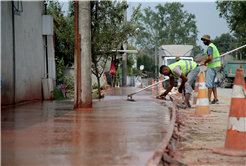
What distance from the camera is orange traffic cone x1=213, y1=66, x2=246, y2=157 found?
3.38 m

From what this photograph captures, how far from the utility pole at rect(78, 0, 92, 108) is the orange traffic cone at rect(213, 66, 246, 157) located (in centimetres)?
359

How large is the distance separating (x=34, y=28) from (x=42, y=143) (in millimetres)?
7334

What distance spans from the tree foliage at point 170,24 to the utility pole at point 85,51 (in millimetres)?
49927

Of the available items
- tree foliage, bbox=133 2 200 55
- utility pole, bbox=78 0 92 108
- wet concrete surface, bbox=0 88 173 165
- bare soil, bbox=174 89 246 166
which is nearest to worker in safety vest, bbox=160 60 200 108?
utility pole, bbox=78 0 92 108

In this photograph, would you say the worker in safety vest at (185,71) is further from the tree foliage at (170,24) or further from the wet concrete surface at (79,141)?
the tree foliage at (170,24)

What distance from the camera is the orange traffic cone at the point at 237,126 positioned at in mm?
3379

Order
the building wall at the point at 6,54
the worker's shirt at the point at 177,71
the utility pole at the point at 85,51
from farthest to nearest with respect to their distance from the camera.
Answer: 1. the worker's shirt at the point at 177,71
2. the building wall at the point at 6,54
3. the utility pole at the point at 85,51

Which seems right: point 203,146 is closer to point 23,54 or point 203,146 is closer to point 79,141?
point 79,141

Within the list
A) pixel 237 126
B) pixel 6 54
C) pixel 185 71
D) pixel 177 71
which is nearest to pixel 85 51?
pixel 6 54

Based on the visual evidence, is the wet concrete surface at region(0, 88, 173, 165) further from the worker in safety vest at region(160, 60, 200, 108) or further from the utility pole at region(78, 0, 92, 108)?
the worker in safety vest at region(160, 60, 200, 108)

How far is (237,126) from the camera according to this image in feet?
11.7

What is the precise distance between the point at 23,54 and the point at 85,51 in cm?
262

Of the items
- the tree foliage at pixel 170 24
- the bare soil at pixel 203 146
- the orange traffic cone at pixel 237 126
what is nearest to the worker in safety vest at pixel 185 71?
the bare soil at pixel 203 146

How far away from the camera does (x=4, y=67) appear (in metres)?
7.06
